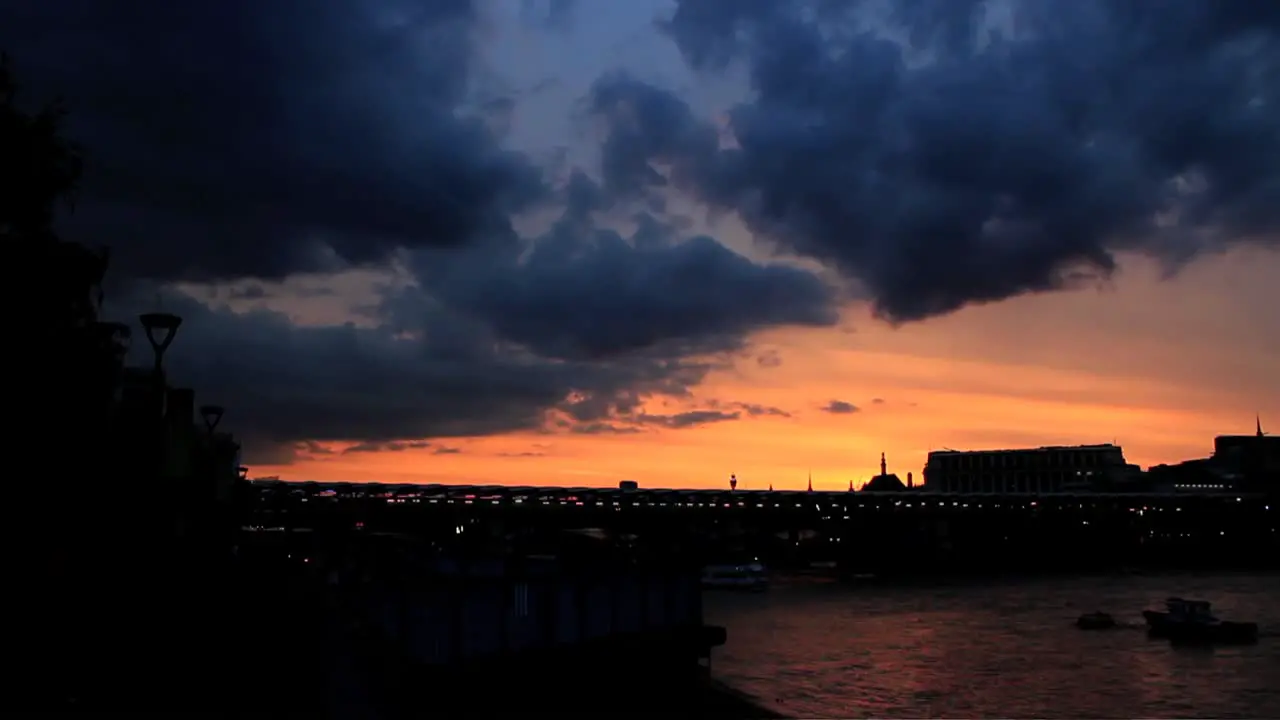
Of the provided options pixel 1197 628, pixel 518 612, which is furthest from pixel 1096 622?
pixel 518 612

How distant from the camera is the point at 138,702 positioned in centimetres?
1664

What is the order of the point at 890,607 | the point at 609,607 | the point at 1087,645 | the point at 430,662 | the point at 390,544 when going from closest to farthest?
the point at 430,662
the point at 609,607
the point at 390,544
the point at 1087,645
the point at 890,607

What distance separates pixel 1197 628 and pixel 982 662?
22.1m

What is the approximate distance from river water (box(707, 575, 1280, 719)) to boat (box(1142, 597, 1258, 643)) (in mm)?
1304

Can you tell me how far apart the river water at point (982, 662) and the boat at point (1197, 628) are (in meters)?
1.30

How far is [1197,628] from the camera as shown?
8250 cm

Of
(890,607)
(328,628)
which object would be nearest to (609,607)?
(328,628)

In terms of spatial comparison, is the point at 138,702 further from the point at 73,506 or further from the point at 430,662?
the point at 430,662

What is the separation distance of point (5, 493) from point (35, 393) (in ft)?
6.35

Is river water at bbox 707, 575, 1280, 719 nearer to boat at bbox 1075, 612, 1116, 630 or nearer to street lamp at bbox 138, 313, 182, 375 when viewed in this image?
boat at bbox 1075, 612, 1116, 630

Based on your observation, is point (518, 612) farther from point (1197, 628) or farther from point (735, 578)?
point (735, 578)

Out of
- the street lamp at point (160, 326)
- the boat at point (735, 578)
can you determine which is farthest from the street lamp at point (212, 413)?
the boat at point (735, 578)

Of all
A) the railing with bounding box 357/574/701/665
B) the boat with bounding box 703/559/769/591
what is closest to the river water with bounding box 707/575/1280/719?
the railing with bounding box 357/574/701/665

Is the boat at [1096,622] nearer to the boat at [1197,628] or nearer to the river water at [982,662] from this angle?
the river water at [982,662]
